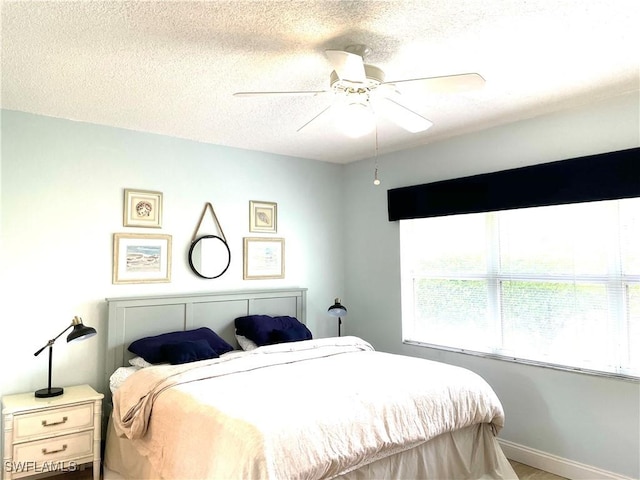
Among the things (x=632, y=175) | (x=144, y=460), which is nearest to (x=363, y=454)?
(x=144, y=460)

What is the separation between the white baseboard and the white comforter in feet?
2.06

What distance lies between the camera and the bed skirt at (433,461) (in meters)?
2.45

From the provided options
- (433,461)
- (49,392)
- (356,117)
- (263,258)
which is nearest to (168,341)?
(49,392)

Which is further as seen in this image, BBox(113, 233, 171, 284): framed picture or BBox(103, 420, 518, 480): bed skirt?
BBox(113, 233, 171, 284): framed picture

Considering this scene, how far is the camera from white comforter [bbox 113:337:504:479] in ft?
6.77

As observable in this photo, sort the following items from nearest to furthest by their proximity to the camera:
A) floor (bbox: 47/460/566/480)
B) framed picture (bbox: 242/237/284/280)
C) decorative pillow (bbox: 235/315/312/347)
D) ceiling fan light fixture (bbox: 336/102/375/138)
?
1. ceiling fan light fixture (bbox: 336/102/375/138)
2. floor (bbox: 47/460/566/480)
3. decorative pillow (bbox: 235/315/312/347)
4. framed picture (bbox: 242/237/284/280)

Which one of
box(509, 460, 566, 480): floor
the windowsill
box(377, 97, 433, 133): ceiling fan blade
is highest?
box(377, 97, 433, 133): ceiling fan blade

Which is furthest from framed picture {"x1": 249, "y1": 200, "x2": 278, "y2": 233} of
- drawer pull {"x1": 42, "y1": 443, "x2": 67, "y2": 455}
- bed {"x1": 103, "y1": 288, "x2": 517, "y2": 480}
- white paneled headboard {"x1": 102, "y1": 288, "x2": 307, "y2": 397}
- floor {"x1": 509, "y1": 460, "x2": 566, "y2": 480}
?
floor {"x1": 509, "y1": 460, "x2": 566, "y2": 480}

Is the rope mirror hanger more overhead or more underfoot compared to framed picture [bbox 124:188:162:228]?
more underfoot

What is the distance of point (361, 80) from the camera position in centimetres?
205

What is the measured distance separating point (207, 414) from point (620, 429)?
2.55 m

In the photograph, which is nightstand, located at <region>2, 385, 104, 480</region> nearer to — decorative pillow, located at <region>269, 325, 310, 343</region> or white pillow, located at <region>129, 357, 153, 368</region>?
white pillow, located at <region>129, 357, 153, 368</region>

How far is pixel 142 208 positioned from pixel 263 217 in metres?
1.13

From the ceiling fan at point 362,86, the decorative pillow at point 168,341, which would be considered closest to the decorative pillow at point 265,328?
the decorative pillow at point 168,341
